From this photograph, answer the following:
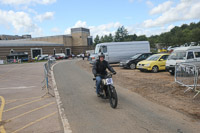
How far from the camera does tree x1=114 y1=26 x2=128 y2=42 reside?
3666 inches

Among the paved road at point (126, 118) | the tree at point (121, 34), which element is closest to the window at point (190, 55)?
the paved road at point (126, 118)

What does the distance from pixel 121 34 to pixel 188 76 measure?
88481mm

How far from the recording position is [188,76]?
7.46 metres

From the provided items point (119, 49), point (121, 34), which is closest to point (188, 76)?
point (119, 49)

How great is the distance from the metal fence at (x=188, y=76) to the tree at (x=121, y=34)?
8627 centimetres

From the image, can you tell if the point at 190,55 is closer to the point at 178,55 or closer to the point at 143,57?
the point at 178,55

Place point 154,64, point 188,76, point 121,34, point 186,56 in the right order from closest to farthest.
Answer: point 188,76 → point 186,56 → point 154,64 → point 121,34

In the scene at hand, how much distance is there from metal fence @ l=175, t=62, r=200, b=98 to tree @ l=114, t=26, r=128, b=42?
283 ft

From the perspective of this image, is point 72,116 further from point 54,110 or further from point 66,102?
point 66,102

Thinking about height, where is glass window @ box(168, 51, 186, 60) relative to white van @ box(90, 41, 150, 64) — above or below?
below

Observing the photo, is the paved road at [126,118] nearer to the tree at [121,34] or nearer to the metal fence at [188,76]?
the metal fence at [188,76]

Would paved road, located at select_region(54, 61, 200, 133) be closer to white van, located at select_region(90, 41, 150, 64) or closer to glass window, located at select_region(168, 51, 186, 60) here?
glass window, located at select_region(168, 51, 186, 60)

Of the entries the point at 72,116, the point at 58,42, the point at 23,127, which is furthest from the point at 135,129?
the point at 58,42

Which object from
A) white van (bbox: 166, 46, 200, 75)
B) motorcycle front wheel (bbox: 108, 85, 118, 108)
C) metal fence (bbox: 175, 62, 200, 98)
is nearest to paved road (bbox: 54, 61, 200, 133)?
motorcycle front wheel (bbox: 108, 85, 118, 108)
